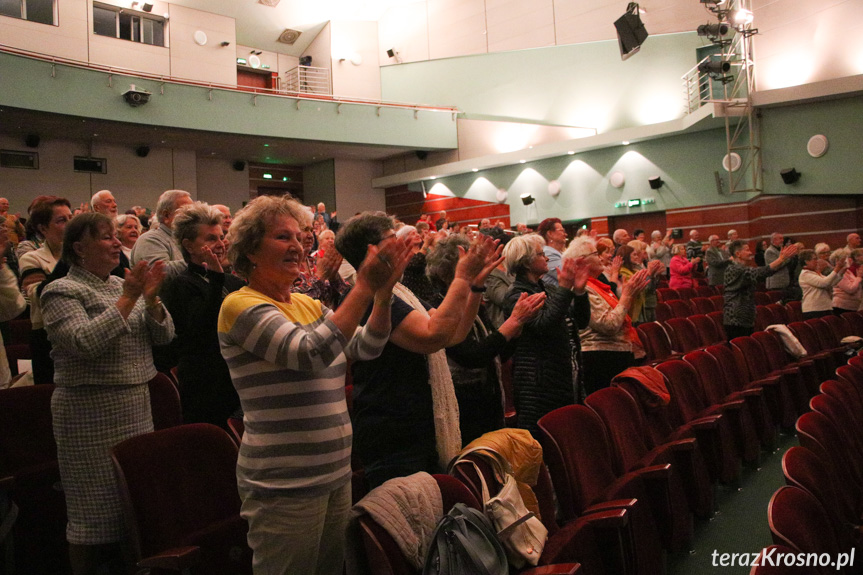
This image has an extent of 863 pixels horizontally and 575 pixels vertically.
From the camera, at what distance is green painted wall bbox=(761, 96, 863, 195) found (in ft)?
27.2

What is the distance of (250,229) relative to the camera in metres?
1.37

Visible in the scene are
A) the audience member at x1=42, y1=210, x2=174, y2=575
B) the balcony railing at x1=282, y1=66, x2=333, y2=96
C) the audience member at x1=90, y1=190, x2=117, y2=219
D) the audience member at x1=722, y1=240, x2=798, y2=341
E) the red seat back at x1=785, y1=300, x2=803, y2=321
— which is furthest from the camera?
the balcony railing at x1=282, y1=66, x2=333, y2=96

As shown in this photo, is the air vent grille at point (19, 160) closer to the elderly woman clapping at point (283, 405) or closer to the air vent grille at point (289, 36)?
the air vent grille at point (289, 36)

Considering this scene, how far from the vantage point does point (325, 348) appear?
1174mm

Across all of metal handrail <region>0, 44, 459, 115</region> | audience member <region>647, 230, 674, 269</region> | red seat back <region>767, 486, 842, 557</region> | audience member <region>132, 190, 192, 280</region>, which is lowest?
red seat back <region>767, 486, 842, 557</region>

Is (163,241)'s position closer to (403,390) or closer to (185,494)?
(185,494)

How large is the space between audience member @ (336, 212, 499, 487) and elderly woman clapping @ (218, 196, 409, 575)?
220mm

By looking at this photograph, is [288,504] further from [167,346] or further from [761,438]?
[761,438]

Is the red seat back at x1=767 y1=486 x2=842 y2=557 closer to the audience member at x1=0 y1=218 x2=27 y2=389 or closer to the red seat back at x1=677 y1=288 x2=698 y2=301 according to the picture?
the audience member at x1=0 y1=218 x2=27 y2=389

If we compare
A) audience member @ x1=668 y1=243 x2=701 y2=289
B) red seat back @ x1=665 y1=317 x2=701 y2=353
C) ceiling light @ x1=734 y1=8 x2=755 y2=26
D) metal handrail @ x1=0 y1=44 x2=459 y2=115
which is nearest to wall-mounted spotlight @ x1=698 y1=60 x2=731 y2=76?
ceiling light @ x1=734 y1=8 x2=755 y2=26

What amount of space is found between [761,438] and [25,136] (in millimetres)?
11797

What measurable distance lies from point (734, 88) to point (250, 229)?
30.5 ft

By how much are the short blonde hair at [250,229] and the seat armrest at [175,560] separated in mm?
627

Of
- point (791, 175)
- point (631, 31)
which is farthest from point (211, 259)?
point (791, 175)
